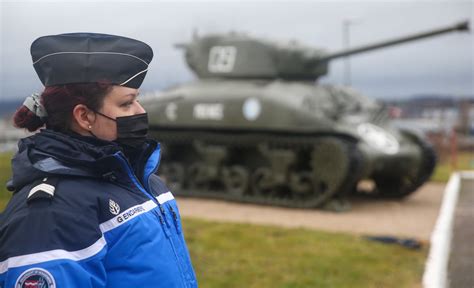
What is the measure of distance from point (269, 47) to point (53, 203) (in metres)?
10.8

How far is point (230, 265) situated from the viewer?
652cm

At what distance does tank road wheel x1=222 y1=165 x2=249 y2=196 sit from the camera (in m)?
11.8

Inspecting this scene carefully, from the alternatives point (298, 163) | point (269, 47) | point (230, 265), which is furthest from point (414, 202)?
point (230, 265)

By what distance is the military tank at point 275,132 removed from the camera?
10.7 m

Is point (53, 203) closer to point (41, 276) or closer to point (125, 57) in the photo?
point (41, 276)

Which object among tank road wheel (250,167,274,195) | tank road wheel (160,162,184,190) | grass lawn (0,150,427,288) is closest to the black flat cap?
grass lawn (0,150,427,288)

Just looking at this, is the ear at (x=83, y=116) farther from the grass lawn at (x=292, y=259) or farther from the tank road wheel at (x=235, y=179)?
the tank road wheel at (x=235, y=179)

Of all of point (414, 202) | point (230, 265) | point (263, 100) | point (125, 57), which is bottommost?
point (414, 202)

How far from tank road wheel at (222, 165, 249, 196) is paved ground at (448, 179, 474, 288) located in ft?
12.2

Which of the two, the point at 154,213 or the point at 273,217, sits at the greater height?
the point at 154,213

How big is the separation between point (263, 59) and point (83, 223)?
10652 mm

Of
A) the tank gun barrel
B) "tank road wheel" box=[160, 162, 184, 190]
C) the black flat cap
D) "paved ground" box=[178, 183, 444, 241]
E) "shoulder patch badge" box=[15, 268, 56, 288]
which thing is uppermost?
the tank gun barrel

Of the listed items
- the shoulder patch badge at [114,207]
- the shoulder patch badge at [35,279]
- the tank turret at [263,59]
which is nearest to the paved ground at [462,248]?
the tank turret at [263,59]

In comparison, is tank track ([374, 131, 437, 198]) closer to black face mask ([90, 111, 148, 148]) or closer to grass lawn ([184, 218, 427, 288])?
grass lawn ([184, 218, 427, 288])
